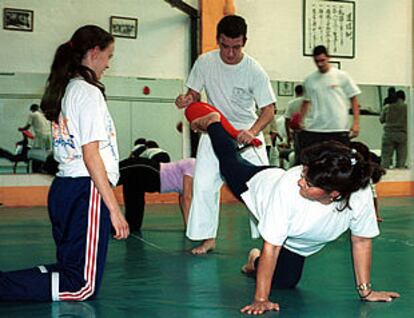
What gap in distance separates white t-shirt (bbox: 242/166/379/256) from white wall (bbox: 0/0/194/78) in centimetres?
579

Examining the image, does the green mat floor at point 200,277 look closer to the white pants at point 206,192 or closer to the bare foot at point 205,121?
the white pants at point 206,192

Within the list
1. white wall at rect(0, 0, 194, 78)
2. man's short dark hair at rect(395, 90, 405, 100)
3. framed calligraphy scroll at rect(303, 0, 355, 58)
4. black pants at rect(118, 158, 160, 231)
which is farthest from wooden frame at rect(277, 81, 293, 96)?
black pants at rect(118, 158, 160, 231)

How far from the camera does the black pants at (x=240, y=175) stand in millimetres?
3014

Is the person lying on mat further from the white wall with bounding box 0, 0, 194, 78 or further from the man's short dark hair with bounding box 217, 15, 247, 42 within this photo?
the white wall with bounding box 0, 0, 194, 78

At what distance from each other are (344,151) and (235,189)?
863 millimetres

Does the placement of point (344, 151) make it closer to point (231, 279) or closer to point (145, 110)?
point (231, 279)

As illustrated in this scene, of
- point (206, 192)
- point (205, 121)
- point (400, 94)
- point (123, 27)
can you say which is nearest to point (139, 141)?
point (123, 27)

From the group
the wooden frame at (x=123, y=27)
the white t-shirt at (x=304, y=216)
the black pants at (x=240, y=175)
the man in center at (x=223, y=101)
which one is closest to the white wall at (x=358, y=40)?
the wooden frame at (x=123, y=27)

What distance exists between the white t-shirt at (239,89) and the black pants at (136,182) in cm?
124

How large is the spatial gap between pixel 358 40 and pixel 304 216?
7.38 metres

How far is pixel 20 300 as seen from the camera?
2.77m

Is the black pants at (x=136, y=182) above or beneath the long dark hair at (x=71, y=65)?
beneath

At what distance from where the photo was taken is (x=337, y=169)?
7.92 ft

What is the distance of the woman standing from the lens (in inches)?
107
